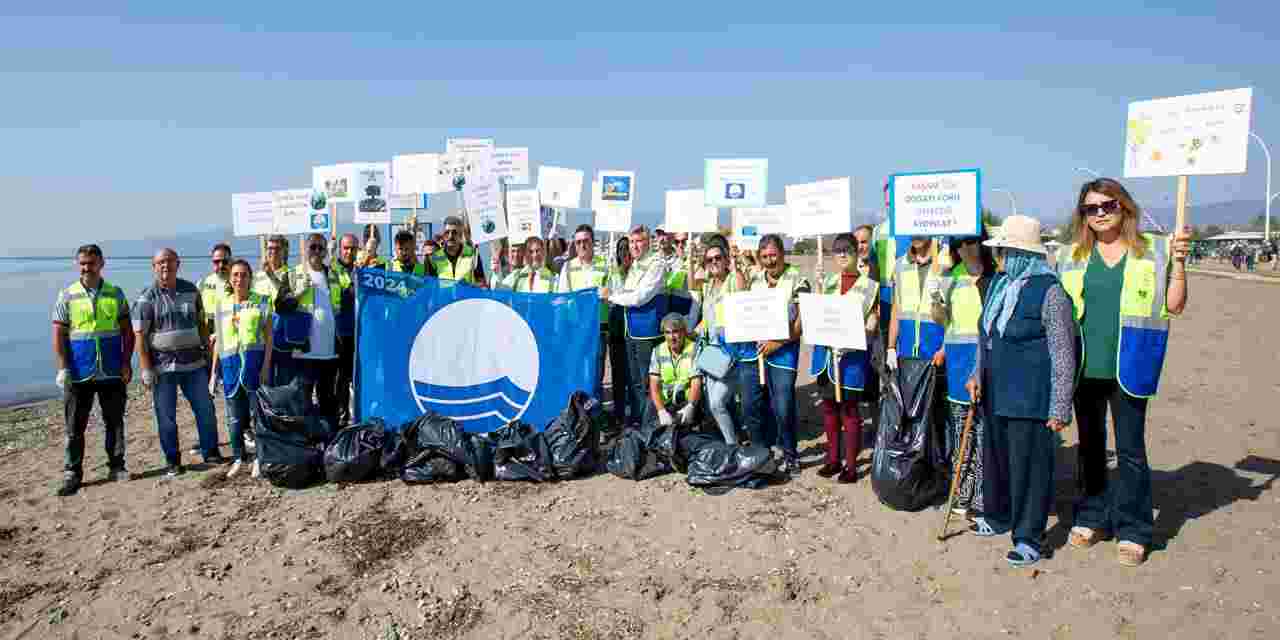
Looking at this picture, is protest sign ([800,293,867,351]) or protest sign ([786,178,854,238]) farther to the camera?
protest sign ([786,178,854,238])

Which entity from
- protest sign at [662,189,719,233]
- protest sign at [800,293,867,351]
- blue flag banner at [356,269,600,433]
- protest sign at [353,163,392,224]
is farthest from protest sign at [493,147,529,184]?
protest sign at [800,293,867,351]

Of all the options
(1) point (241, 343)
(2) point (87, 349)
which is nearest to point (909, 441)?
(1) point (241, 343)

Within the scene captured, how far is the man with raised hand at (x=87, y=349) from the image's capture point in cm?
609

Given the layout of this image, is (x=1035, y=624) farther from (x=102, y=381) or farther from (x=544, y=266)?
(x=102, y=381)

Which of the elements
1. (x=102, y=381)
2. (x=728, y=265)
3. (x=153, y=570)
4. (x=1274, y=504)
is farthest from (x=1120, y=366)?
(x=102, y=381)

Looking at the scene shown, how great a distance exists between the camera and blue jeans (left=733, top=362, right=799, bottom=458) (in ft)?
19.6

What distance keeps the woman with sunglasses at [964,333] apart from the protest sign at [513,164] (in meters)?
5.19

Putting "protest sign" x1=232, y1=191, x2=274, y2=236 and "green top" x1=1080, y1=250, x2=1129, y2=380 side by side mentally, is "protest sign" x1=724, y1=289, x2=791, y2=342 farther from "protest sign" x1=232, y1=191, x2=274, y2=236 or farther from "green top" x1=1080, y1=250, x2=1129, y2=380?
"protest sign" x1=232, y1=191, x2=274, y2=236

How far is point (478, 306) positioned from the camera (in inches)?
265

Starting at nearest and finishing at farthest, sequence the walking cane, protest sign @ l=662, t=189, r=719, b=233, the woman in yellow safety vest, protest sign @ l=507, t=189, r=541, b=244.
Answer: the walking cane → the woman in yellow safety vest → protest sign @ l=662, t=189, r=719, b=233 → protest sign @ l=507, t=189, r=541, b=244

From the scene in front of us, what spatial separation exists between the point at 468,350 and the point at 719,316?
2.18 m

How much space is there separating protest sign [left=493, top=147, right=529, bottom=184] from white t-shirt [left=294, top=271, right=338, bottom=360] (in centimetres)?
278

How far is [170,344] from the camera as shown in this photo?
20.6 feet

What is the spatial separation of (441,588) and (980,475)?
341cm
